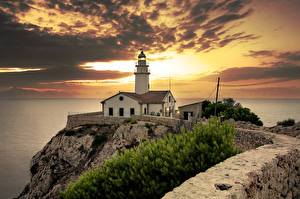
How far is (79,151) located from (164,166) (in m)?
31.3

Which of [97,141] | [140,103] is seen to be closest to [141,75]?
[140,103]

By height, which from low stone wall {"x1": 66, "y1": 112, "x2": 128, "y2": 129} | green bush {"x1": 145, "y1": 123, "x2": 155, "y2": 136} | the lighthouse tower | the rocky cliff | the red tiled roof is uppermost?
the lighthouse tower

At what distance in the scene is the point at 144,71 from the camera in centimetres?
4838

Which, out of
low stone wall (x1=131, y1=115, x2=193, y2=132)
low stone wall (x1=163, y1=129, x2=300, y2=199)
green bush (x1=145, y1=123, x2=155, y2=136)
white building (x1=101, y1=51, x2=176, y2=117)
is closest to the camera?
low stone wall (x1=163, y1=129, x2=300, y2=199)

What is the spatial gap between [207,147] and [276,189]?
2756 millimetres

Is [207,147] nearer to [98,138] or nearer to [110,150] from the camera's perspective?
[110,150]

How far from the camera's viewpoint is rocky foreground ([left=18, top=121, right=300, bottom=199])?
30.9 meters

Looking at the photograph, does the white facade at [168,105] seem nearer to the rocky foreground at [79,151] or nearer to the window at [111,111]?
the rocky foreground at [79,151]

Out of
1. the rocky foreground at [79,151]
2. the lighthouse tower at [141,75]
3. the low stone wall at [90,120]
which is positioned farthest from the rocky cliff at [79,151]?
the lighthouse tower at [141,75]

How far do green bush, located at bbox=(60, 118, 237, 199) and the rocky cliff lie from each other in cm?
2089

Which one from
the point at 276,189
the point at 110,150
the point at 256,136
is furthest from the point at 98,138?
the point at 276,189

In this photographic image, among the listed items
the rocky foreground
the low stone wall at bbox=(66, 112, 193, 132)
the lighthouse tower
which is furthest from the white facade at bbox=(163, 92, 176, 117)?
the rocky foreground

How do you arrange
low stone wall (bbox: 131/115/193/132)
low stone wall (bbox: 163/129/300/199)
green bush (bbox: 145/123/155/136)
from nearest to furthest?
low stone wall (bbox: 163/129/300/199) → low stone wall (bbox: 131/115/193/132) → green bush (bbox: 145/123/155/136)

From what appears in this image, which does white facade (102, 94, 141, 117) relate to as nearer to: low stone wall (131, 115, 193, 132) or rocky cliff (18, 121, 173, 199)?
low stone wall (131, 115, 193, 132)
